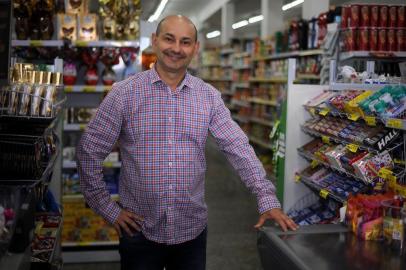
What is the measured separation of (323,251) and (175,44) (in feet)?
3.29

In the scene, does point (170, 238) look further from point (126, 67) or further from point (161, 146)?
point (126, 67)

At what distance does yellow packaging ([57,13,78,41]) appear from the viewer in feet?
15.2

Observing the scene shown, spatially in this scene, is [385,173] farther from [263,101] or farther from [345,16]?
[263,101]

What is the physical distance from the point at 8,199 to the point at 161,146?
0.70 m

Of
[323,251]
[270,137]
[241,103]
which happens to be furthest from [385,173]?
[241,103]

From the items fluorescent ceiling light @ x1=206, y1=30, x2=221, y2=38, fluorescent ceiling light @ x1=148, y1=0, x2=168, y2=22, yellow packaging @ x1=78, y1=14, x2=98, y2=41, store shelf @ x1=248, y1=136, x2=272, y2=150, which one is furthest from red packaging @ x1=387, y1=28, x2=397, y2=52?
fluorescent ceiling light @ x1=206, y1=30, x2=221, y2=38

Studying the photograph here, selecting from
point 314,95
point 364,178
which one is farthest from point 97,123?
point 314,95

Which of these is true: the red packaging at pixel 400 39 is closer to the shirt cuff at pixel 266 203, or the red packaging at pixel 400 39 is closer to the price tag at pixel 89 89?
the price tag at pixel 89 89

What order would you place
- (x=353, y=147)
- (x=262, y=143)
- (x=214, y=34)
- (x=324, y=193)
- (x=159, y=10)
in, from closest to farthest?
1. (x=353, y=147)
2. (x=324, y=193)
3. (x=262, y=143)
4. (x=159, y=10)
5. (x=214, y=34)

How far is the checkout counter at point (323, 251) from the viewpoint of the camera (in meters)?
1.86

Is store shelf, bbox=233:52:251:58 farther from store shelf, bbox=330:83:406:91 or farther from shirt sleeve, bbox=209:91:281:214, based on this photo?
shirt sleeve, bbox=209:91:281:214

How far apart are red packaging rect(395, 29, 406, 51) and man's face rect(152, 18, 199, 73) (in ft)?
10.4

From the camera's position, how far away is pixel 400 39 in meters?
4.89

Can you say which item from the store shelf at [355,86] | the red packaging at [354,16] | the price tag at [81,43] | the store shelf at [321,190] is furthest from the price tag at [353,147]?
the price tag at [81,43]
